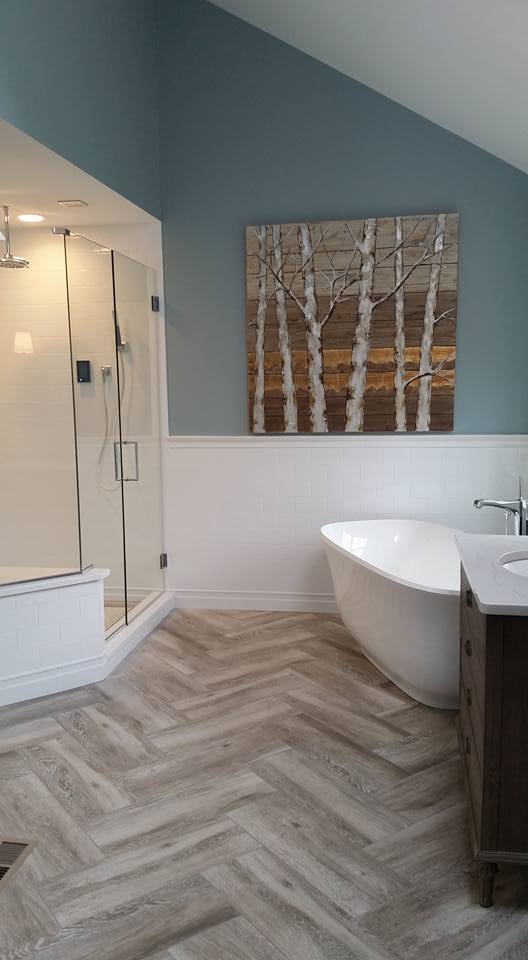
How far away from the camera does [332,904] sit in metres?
1.98

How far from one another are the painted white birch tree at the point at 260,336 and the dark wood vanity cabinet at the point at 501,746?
2.63 meters

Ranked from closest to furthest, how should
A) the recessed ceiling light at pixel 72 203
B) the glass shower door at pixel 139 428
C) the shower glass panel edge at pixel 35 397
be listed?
the recessed ceiling light at pixel 72 203, the shower glass panel edge at pixel 35 397, the glass shower door at pixel 139 428

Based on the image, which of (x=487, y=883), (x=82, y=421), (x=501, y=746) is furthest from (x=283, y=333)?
(x=487, y=883)

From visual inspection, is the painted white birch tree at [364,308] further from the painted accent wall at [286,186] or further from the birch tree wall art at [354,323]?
the painted accent wall at [286,186]

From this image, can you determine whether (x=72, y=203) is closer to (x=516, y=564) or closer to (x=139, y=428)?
(x=139, y=428)

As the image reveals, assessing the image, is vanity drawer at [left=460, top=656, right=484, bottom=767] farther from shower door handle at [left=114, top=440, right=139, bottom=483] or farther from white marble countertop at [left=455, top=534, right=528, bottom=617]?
shower door handle at [left=114, top=440, right=139, bottom=483]

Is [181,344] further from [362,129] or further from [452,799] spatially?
[452,799]

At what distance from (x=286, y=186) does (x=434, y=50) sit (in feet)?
4.02

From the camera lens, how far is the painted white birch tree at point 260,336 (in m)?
4.27

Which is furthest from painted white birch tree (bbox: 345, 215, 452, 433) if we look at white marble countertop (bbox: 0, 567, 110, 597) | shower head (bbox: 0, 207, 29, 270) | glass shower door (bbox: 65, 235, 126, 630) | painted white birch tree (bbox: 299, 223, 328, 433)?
shower head (bbox: 0, 207, 29, 270)

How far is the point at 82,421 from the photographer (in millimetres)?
3693

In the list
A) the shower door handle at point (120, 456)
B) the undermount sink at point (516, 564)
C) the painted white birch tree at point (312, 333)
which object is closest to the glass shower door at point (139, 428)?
the shower door handle at point (120, 456)

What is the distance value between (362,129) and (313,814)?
11.7ft

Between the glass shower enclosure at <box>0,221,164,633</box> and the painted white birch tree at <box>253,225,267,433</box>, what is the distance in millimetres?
628
